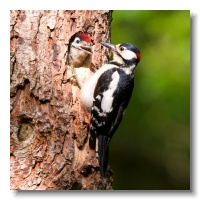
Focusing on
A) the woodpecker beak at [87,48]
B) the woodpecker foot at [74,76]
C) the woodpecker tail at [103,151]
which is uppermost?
the woodpecker beak at [87,48]

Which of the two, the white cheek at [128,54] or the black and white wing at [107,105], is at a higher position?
the white cheek at [128,54]

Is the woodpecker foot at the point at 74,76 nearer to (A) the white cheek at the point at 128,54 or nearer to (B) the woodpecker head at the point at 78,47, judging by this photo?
(B) the woodpecker head at the point at 78,47

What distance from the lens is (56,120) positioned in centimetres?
322

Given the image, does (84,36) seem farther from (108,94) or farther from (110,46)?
(108,94)

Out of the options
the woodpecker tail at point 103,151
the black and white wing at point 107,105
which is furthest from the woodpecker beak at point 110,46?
the woodpecker tail at point 103,151

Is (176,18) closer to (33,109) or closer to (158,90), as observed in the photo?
(158,90)

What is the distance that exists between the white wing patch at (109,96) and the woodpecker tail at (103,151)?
6.3 inches

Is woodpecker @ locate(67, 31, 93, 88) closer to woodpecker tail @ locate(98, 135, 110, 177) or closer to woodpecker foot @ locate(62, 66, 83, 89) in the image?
woodpecker foot @ locate(62, 66, 83, 89)

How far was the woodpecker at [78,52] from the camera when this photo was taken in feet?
10.6

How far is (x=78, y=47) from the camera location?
3.24 meters

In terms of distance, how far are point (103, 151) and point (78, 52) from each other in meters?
0.55

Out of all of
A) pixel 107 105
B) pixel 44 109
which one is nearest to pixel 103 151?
pixel 107 105
